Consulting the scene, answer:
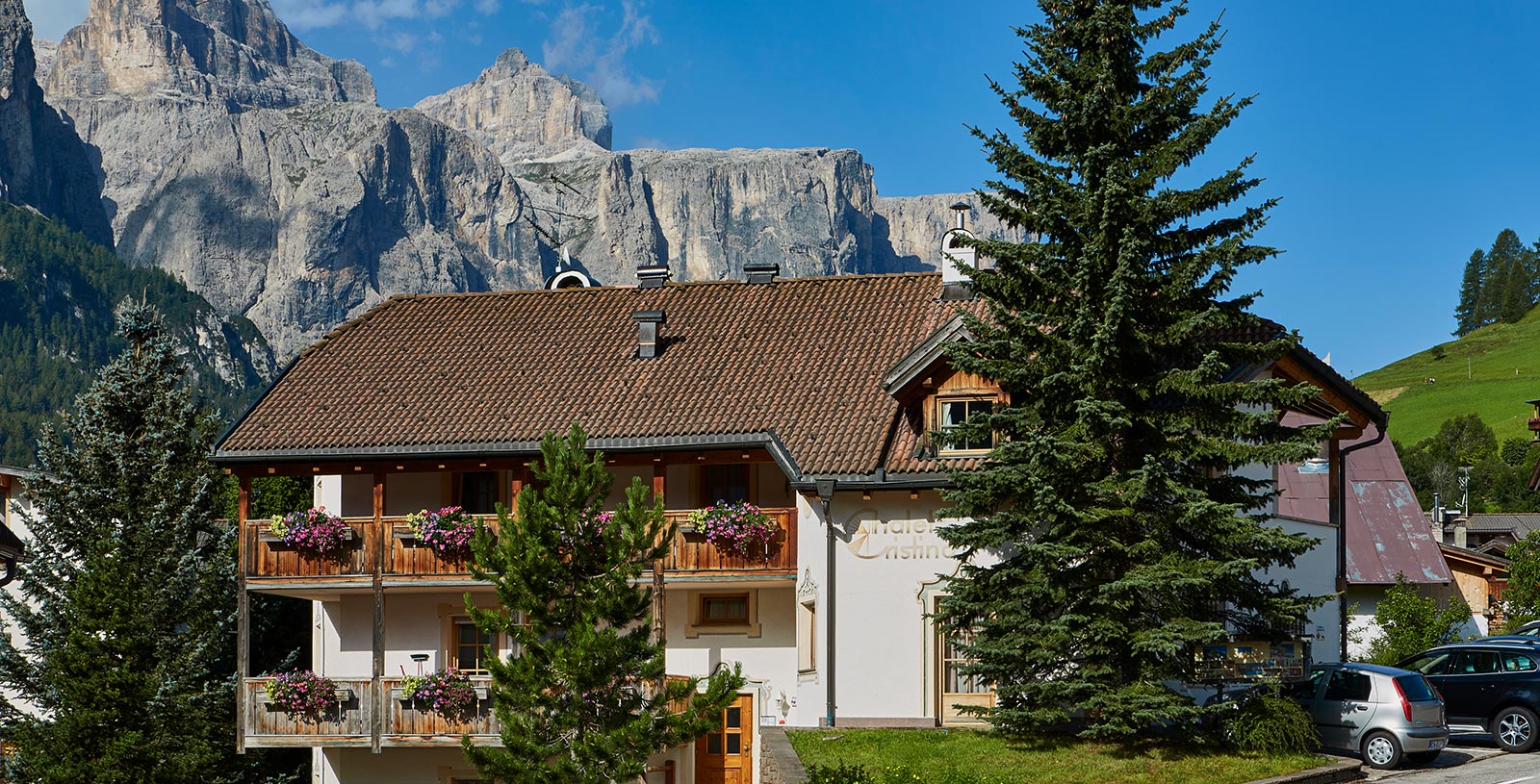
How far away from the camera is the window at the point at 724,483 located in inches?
1166

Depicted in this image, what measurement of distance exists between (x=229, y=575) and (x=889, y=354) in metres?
12.8

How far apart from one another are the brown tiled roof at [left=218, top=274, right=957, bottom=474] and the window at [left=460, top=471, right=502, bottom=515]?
59.0 inches

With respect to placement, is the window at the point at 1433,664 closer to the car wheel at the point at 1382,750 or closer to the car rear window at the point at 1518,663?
the car rear window at the point at 1518,663

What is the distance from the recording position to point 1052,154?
74.4 ft

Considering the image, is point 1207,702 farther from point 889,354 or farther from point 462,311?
point 462,311

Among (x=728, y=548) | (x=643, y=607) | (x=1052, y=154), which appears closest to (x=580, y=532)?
(x=643, y=607)

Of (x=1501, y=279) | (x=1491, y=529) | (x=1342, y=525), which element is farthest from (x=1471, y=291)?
(x=1342, y=525)

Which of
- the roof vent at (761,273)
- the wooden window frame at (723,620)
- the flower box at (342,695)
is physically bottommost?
the flower box at (342,695)

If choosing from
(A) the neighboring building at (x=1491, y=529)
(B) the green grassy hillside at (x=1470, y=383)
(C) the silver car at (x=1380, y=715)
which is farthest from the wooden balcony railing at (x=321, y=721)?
(B) the green grassy hillside at (x=1470, y=383)

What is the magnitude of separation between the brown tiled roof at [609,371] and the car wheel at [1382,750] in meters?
8.52

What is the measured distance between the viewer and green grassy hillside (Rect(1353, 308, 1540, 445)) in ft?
423

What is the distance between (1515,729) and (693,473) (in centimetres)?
1374

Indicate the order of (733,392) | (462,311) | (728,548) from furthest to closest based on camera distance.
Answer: (462,311) < (733,392) < (728,548)

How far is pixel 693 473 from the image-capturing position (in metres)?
29.8
